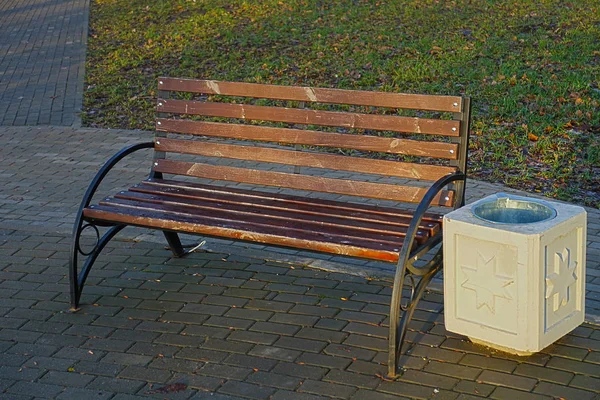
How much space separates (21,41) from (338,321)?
11.9 meters

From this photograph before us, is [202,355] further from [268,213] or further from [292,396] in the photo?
[268,213]

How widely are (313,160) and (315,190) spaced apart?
18cm

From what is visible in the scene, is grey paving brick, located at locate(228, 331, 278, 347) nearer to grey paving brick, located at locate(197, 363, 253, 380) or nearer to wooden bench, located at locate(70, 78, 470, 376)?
grey paving brick, located at locate(197, 363, 253, 380)

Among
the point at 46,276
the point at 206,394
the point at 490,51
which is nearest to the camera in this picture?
Result: the point at 206,394

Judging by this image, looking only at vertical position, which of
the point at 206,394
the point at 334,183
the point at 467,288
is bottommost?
the point at 206,394

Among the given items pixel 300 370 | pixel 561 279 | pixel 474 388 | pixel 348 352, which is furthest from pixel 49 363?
pixel 561 279

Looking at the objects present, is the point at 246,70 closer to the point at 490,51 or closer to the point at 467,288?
the point at 490,51

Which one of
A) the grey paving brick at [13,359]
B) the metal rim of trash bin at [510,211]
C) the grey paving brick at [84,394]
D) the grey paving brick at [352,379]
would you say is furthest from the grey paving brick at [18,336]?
the metal rim of trash bin at [510,211]

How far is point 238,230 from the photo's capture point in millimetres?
4629

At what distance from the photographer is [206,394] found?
161 inches

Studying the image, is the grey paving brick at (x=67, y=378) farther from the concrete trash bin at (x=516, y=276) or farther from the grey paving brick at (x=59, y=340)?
the concrete trash bin at (x=516, y=276)

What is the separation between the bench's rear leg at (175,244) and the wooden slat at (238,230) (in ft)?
2.27

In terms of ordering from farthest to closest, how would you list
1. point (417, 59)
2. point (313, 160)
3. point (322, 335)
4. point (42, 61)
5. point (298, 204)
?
point (42, 61) → point (417, 59) → point (313, 160) → point (298, 204) → point (322, 335)

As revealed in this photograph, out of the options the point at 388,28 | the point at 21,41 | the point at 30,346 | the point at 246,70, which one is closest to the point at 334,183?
the point at 30,346
